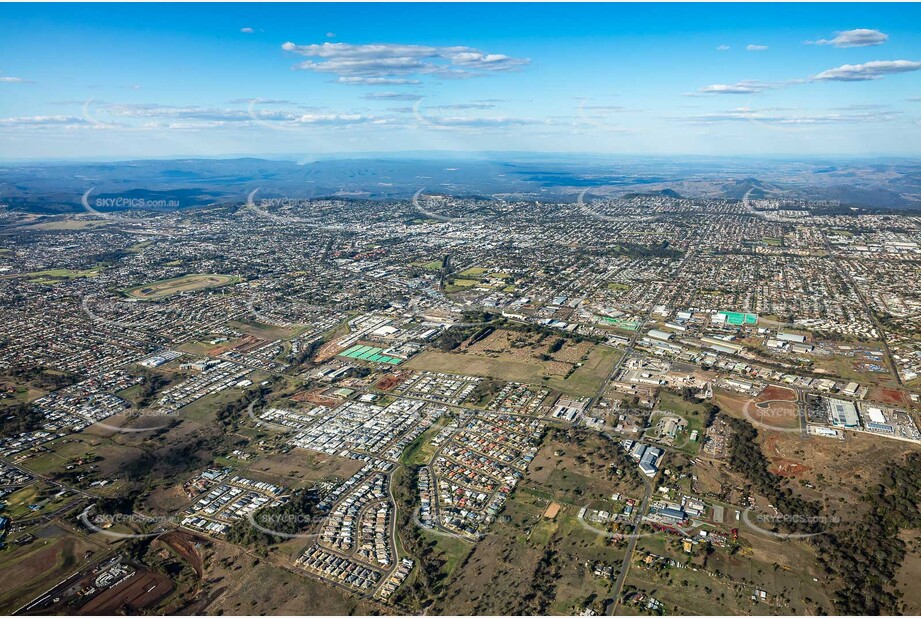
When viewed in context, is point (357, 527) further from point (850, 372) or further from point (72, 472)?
point (850, 372)

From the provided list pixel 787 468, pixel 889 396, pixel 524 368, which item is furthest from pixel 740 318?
pixel 787 468

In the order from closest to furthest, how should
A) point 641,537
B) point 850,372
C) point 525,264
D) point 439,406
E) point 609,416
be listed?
point 641,537
point 609,416
point 439,406
point 850,372
point 525,264

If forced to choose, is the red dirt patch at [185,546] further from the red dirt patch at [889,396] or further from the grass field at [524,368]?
the red dirt patch at [889,396]

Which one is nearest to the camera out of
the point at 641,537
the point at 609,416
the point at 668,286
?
the point at 641,537

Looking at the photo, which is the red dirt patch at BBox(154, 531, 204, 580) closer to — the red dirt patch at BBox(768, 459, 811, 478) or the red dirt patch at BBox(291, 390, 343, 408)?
the red dirt patch at BBox(291, 390, 343, 408)

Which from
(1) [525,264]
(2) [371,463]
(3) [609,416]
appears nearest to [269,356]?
(2) [371,463]

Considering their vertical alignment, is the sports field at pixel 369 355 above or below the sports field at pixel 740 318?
below

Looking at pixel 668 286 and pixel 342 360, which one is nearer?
pixel 342 360

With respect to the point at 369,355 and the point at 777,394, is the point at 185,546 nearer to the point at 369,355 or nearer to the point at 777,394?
the point at 369,355

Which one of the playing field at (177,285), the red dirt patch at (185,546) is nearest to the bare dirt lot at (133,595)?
the red dirt patch at (185,546)
